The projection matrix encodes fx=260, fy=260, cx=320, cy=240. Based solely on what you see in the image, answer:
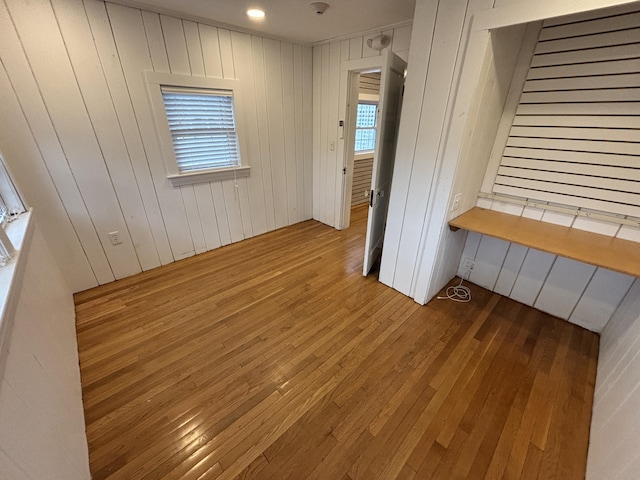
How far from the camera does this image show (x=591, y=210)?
6.25ft

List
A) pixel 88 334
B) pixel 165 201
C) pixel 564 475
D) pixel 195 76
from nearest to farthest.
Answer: pixel 564 475 → pixel 88 334 → pixel 195 76 → pixel 165 201

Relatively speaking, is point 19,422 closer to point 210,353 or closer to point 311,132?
point 210,353

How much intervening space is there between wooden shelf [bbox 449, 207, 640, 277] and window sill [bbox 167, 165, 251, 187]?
242 centimetres

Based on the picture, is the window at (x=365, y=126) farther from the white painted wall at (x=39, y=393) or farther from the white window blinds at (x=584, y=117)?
the white painted wall at (x=39, y=393)

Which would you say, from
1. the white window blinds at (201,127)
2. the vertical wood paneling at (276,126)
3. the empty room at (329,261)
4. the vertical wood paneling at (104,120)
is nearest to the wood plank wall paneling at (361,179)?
the vertical wood paneling at (276,126)

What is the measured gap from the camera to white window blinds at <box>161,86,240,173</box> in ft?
8.52

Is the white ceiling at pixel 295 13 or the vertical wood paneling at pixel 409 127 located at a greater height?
the white ceiling at pixel 295 13

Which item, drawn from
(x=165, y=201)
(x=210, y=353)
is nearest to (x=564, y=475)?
(x=210, y=353)

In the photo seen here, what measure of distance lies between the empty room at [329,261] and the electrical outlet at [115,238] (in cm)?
2

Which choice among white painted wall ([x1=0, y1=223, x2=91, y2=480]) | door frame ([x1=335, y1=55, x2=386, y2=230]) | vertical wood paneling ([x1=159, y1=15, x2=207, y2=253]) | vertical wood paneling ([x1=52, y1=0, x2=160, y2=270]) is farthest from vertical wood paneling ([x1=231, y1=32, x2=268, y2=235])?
white painted wall ([x1=0, y1=223, x2=91, y2=480])

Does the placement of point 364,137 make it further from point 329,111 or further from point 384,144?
point 384,144

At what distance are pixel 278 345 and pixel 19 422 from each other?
4.32 ft

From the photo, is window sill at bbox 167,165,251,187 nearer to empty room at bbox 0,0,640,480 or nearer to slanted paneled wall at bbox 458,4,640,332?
empty room at bbox 0,0,640,480

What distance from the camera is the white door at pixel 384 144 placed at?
2096mm
